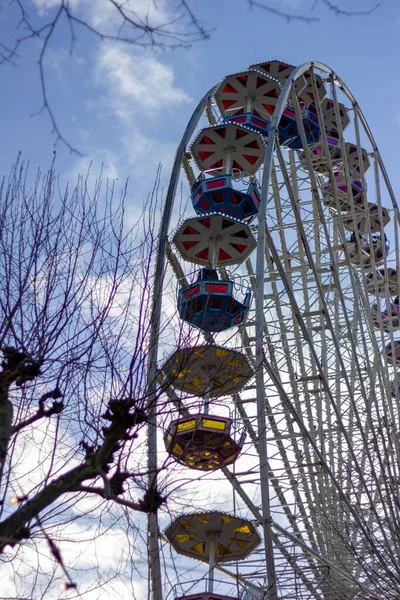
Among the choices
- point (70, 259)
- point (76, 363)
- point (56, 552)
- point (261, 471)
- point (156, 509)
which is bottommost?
point (56, 552)

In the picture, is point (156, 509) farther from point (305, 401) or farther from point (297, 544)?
point (305, 401)

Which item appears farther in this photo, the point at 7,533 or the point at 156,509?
the point at 156,509

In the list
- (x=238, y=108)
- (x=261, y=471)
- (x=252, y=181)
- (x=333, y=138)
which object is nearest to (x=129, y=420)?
(x=261, y=471)

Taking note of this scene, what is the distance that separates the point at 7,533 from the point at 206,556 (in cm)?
1291

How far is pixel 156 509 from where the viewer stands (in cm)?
741

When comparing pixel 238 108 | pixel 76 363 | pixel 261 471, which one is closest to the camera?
pixel 76 363

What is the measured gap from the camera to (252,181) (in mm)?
22031

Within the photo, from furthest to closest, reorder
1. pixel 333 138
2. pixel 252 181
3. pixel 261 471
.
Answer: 1. pixel 333 138
2. pixel 252 181
3. pixel 261 471

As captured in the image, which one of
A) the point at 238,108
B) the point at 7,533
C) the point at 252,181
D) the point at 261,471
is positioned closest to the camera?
the point at 7,533

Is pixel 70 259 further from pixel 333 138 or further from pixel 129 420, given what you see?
pixel 333 138

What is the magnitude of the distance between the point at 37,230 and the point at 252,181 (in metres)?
13.7

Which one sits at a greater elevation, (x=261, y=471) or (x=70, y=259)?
(x=261, y=471)

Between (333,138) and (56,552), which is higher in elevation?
(333,138)

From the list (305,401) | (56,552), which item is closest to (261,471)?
(305,401)
